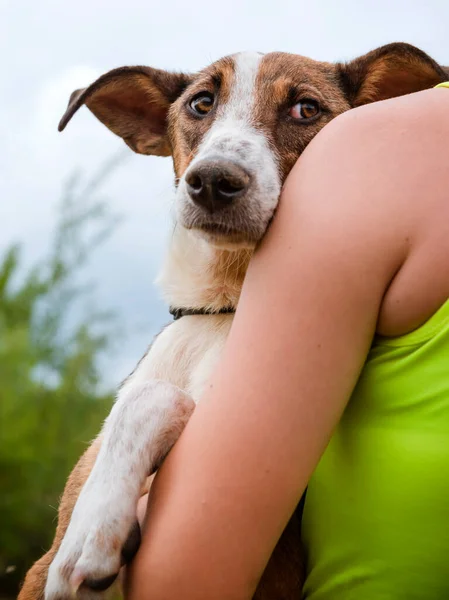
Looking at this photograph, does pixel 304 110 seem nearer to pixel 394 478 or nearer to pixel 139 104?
pixel 139 104

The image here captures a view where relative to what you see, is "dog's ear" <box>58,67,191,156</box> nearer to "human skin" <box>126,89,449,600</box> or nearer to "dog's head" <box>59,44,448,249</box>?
"dog's head" <box>59,44,448,249</box>

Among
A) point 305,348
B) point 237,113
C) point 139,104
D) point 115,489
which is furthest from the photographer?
point 139,104

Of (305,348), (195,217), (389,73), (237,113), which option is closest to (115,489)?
(305,348)

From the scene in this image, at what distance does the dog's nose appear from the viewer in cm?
205

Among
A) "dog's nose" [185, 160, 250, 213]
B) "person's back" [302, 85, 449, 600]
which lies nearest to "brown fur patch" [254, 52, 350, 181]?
"dog's nose" [185, 160, 250, 213]

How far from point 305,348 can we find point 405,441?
10.2 inches

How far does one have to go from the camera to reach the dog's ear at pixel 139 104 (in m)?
3.02

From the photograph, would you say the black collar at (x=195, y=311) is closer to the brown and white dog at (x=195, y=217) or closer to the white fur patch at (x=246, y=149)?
the brown and white dog at (x=195, y=217)

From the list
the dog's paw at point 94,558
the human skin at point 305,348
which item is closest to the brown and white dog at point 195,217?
the dog's paw at point 94,558

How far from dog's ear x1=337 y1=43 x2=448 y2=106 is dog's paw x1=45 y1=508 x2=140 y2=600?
6.00 feet

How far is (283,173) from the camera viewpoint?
95.3 inches

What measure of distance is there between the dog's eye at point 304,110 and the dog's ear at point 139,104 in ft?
2.08

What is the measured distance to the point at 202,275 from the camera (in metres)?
2.50

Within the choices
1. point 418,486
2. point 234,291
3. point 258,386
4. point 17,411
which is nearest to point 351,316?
point 258,386
